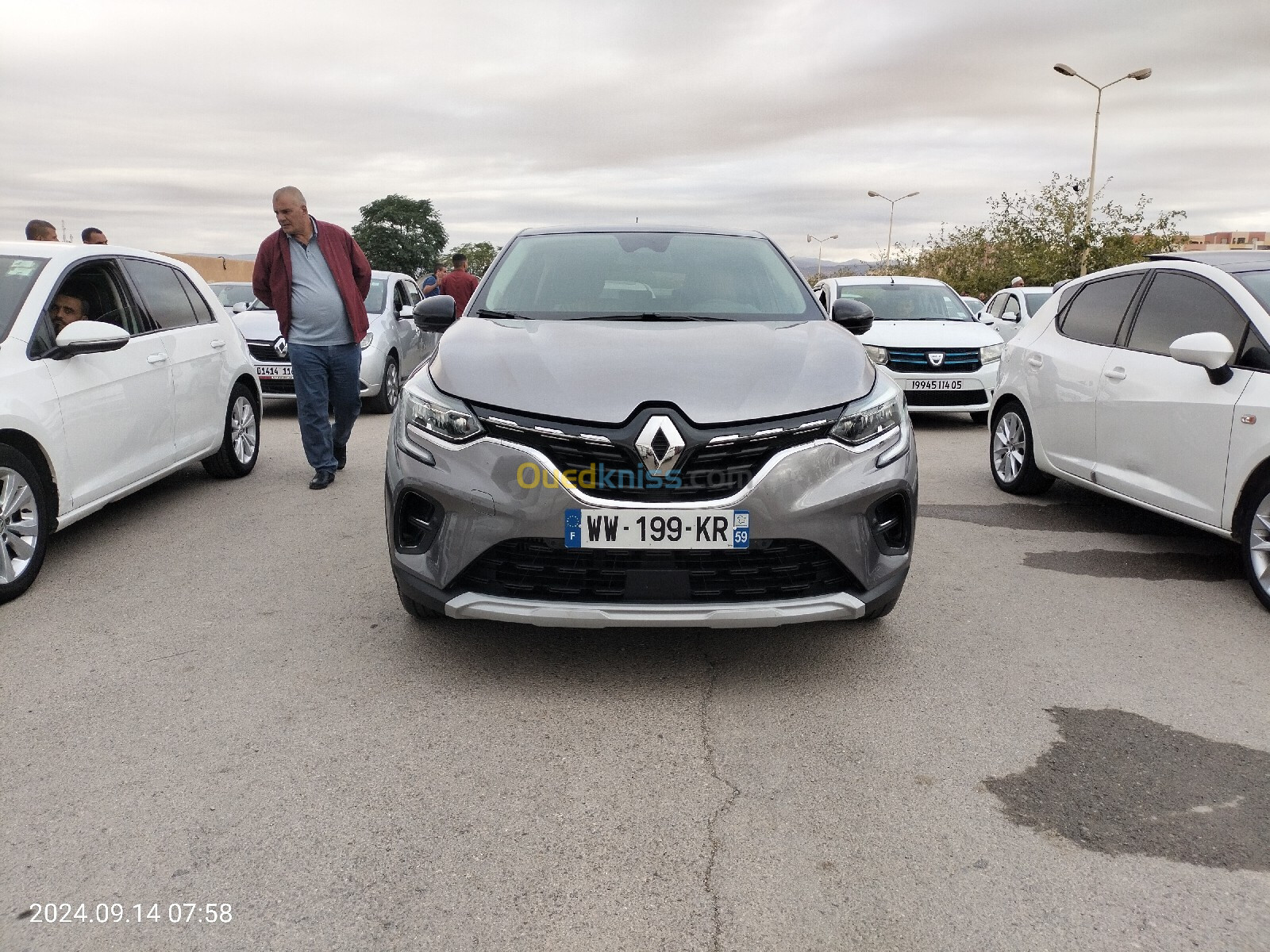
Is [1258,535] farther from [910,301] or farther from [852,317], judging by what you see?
[910,301]

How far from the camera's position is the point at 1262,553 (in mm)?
4598

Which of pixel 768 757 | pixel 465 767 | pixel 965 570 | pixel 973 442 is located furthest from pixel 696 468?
pixel 973 442

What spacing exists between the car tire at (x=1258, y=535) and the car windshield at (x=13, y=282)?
224 inches

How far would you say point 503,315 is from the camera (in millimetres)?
4527

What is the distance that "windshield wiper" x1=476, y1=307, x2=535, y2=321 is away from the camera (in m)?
4.45

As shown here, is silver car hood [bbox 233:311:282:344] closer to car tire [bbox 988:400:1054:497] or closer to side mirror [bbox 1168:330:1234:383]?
car tire [bbox 988:400:1054:497]

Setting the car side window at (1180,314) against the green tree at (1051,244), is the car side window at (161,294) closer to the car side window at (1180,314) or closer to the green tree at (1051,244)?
the car side window at (1180,314)

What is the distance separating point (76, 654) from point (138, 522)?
2422 mm

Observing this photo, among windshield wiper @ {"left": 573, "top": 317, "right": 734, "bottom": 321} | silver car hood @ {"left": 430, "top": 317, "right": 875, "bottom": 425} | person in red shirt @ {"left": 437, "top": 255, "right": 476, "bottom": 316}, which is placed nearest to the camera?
silver car hood @ {"left": 430, "top": 317, "right": 875, "bottom": 425}

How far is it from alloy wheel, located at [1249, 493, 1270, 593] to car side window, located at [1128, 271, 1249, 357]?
824 millimetres

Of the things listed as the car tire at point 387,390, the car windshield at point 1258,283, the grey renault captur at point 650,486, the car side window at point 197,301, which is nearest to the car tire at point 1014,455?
the car windshield at point 1258,283

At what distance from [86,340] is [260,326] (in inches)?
260

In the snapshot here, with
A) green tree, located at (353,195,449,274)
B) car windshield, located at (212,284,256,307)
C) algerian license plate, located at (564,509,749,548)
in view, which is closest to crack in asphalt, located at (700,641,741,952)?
algerian license plate, located at (564,509,749,548)

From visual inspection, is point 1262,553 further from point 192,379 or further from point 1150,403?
point 192,379
